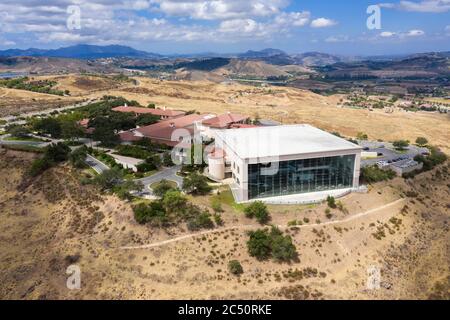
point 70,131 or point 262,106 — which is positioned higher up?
point 70,131

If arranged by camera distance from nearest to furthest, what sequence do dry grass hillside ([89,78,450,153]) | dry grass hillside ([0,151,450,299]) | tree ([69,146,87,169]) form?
dry grass hillside ([0,151,450,299]) → tree ([69,146,87,169]) → dry grass hillside ([89,78,450,153])

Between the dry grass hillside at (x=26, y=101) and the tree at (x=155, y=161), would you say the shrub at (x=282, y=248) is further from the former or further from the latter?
the dry grass hillside at (x=26, y=101)

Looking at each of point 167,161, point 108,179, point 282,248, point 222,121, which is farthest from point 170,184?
point 222,121

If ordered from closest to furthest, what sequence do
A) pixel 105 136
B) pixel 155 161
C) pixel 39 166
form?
pixel 155 161 < pixel 39 166 < pixel 105 136

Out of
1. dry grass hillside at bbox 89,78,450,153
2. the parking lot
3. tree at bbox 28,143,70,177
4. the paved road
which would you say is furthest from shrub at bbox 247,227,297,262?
dry grass hillside at bbox 89,78,450,153

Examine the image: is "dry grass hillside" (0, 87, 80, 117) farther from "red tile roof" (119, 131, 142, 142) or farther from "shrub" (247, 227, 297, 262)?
"shrub" (247, 227, 297, 262)

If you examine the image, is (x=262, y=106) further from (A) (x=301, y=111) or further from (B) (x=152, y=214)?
(B) (x=152, y=214)


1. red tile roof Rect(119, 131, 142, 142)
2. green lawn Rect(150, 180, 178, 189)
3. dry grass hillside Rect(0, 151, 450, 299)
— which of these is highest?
red tile roof Rect(119, 131, 142, 142)
